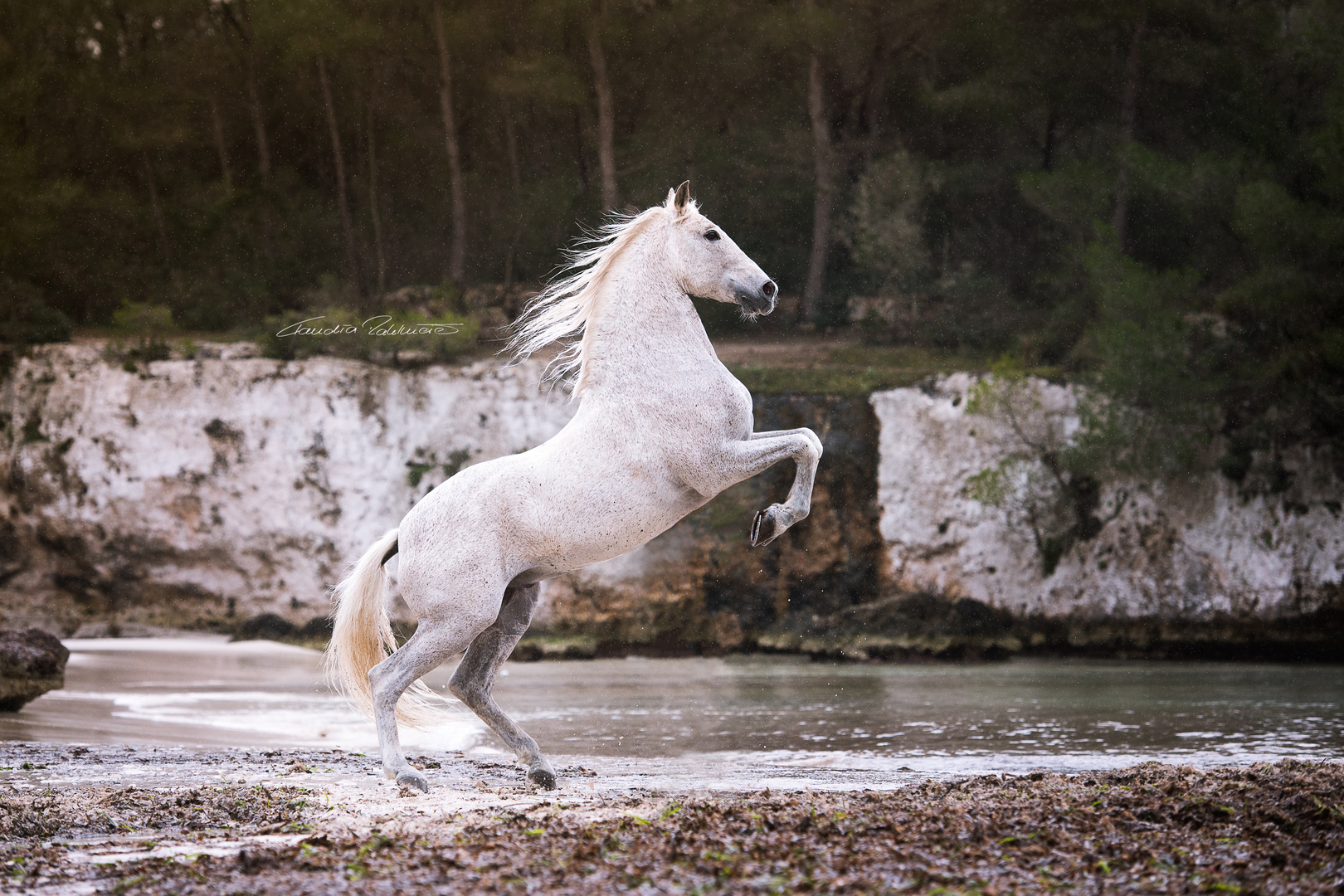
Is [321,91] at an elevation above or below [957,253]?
above

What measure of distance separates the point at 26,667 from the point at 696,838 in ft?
24.0

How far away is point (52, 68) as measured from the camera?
24594 millimetres

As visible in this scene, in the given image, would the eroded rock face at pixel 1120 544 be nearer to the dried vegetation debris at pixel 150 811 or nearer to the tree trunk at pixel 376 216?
the tree trunk at pixel 376 216

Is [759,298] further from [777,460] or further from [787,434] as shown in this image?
[777,460]

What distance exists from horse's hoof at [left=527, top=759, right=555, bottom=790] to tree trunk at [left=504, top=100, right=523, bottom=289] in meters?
19.4

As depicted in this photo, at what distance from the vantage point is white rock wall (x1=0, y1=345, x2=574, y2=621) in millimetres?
19484

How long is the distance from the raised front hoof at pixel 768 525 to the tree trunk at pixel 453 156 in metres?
19.0

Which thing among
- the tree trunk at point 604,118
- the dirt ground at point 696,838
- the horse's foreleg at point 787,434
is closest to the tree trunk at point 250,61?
the tree trunk at point 604,118

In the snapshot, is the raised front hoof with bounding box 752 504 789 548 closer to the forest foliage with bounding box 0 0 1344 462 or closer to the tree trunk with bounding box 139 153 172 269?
the forest foliage with bounding box 0 0 1344 462

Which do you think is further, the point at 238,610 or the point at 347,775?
the point at 238,610

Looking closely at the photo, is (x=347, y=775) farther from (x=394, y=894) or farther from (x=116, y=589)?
(x=116, y=589)

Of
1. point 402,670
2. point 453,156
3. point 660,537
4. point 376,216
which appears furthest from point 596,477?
point 376,216

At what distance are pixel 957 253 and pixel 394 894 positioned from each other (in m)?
23.0

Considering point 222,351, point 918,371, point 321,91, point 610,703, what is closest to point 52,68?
point 321,91
